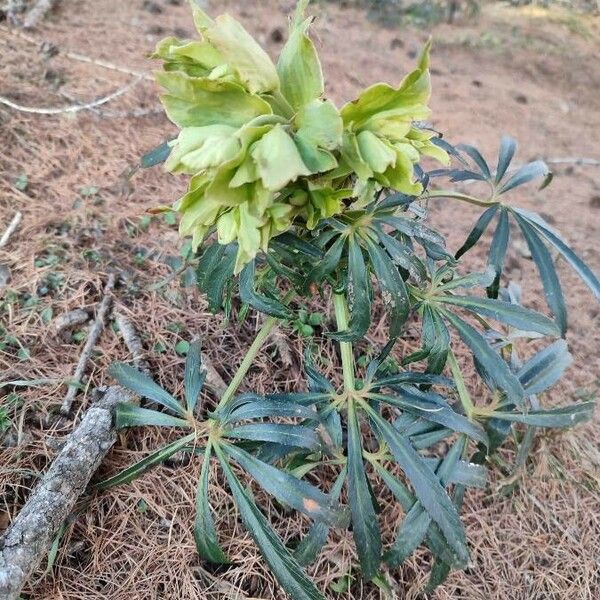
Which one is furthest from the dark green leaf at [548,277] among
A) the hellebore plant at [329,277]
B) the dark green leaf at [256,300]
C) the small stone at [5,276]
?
the small stone at [5,276]

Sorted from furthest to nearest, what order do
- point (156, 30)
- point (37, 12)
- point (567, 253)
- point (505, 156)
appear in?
point (156, 30)
point (37, 12)
point (505, 156)
point (567, 253)

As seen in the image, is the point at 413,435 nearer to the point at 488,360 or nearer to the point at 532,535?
the point at 488,360

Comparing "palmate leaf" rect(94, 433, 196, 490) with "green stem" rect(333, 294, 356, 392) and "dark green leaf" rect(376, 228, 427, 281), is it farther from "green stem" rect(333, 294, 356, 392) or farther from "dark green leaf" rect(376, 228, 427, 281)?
"dark green leaf" rect(376, 228, 427, 281)

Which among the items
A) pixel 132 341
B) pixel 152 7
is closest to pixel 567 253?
pixel 132 341

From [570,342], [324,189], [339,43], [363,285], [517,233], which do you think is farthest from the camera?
[339,43]

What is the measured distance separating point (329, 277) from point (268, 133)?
41cm

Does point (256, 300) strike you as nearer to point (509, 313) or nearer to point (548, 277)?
point (509, 313)

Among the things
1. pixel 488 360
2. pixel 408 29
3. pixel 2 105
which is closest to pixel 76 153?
Answer: pixel 2 105

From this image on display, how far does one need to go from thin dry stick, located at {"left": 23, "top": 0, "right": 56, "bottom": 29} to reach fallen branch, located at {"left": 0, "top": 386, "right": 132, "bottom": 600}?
1.84 meters

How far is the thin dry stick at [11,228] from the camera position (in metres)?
1.59

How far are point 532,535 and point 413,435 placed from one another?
54cm

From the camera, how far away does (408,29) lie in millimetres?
3748

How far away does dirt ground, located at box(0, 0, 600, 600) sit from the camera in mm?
1189

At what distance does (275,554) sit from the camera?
968mm
